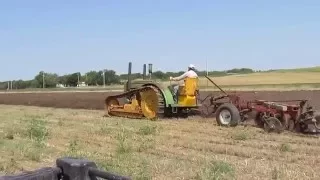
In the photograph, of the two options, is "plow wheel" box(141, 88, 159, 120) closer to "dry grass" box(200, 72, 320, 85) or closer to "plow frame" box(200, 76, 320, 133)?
"plow frame" box(200, 76, 320, 133)

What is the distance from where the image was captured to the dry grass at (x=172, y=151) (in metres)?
8.02

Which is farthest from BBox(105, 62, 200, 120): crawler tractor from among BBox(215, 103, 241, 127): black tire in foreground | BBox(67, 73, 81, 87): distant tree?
BBox(67, 73, 81, 87): distant tree

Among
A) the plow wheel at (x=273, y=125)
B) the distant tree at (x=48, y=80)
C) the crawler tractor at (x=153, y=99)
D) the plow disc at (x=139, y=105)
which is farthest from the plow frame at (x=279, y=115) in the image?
the distant tree at (x=48, y=80)

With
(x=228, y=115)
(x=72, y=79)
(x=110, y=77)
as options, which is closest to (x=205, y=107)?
(x=228, y=115)

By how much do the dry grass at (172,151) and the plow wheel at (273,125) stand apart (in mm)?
255

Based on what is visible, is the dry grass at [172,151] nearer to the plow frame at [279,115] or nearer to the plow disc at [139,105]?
the plow frame at [279,115]

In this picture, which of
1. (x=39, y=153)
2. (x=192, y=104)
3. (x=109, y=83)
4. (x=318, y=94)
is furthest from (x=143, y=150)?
(x=109, y=83)

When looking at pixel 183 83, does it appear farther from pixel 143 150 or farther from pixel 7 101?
pixel 7 101

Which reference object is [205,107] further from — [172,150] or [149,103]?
[172,150]

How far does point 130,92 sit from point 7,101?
21.0 meters

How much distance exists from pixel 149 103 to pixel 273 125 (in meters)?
6.04

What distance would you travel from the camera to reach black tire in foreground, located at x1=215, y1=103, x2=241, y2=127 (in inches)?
590

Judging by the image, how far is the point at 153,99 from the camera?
18.4 meters

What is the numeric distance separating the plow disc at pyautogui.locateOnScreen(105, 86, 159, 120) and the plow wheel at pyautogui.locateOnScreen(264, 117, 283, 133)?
5323mm
